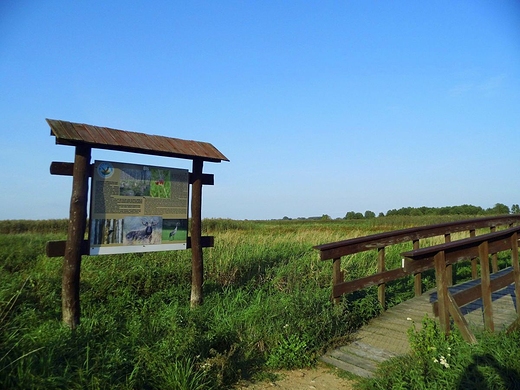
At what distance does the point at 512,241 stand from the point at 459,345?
2085 mm

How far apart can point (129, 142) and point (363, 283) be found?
376 centimetres

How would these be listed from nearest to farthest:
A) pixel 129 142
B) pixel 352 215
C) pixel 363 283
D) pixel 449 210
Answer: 1. pixel 129 142
2. pixel 363 283
3. pixel 449 210
4. pixel 352 215

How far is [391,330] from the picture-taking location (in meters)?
4.90

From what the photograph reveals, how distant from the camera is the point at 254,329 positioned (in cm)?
447

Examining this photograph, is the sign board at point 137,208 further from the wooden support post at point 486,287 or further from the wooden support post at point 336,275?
the wooden support post at point 486,287

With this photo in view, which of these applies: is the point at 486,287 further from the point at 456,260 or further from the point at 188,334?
the point at 188,334

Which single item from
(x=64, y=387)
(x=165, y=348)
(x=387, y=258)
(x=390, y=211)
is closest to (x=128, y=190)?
(x=165, y=348)

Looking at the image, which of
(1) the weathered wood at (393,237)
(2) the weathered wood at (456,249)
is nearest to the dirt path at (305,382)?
(2) the weathered wood at (456,249)

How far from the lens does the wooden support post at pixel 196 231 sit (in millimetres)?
5629

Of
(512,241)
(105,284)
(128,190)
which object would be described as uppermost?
(128,190)

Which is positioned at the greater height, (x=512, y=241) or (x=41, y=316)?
(x=512, y=241)

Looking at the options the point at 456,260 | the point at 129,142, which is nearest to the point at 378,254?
the point at 456,260

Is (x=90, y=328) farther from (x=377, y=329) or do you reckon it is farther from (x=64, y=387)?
(x=377, y=329)

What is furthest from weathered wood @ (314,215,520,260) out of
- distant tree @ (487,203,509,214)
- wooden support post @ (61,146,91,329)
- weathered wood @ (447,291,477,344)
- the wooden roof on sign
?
distant tree @ (487,203,509,214)
